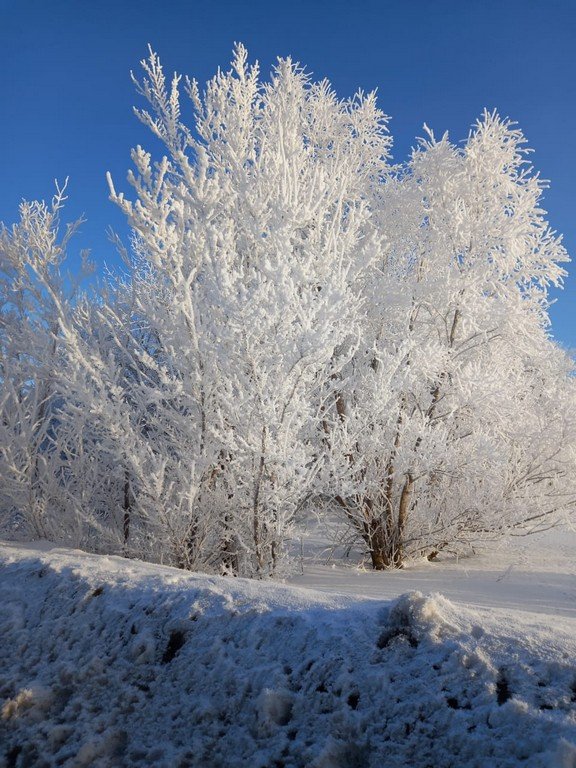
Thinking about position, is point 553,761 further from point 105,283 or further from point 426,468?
point 105,283

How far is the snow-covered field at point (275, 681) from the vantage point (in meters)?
1.33

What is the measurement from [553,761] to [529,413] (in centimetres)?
646

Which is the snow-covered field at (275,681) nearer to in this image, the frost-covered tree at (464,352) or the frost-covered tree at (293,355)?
the frost-covered tree at (293,355)

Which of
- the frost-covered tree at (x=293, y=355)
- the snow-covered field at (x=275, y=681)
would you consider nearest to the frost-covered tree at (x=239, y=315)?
the frost-covered tree at (x=293, y=355)

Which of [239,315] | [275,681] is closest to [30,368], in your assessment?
[239,315]

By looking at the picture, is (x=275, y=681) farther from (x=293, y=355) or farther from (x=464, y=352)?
(x=464, y=352)

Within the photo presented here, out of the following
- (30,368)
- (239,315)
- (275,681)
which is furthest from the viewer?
(30,368)

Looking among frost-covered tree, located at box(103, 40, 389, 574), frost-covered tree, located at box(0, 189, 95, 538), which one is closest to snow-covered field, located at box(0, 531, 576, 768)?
frost-covered tree, located at box(103, 40, 389, 574)

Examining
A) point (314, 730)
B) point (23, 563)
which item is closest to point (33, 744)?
point (314, 730)

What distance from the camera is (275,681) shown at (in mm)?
1569

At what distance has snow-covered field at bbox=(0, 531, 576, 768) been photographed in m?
1.33

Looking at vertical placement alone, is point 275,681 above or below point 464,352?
below

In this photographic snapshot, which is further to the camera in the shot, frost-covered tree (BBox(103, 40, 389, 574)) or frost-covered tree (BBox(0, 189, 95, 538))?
frost-covered tree (BBox(0, 189, 95, 538))

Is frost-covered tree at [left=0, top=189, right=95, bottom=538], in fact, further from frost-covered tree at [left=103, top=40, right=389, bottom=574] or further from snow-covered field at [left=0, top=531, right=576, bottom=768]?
snow-covered field at [left=0, top=531, right=576, bottom=768]
